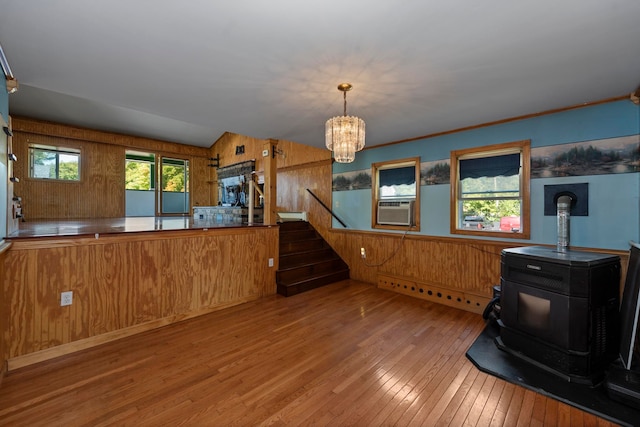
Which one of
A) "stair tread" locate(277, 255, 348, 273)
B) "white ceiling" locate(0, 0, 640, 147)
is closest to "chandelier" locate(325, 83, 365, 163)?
"white ceiling" locate(0, 0, 640, 147)

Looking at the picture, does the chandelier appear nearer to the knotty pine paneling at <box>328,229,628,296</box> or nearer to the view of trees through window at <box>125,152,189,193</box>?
the knotty pine paneling at <box>328,229,628,296</box>

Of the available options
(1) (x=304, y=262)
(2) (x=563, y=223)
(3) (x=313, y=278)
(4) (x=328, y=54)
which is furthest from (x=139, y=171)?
(2) (x=563, y=223)

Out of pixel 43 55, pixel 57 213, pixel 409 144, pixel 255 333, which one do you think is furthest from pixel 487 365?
pixel 57 213

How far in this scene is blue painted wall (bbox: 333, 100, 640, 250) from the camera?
9.00 feet

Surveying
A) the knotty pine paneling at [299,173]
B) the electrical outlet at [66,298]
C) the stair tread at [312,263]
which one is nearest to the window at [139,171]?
the knotty pine paneling at [299,173]

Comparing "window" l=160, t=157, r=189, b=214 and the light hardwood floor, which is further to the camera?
"window" l=160, t=157, r=189, b=214

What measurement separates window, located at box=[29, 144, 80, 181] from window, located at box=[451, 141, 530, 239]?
9.33 m

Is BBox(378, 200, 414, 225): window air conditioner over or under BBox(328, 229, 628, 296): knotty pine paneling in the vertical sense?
over

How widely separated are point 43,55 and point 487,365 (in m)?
4.33

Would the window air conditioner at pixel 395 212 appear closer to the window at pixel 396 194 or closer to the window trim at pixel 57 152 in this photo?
the window at pixel 396 194

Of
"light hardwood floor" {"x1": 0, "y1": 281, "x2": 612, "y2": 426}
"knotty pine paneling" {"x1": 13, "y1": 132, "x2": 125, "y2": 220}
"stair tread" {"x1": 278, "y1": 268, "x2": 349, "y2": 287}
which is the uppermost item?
"knotty pine paneling" {"x1": 13, "y1": 132, "x2": 125, "y2": 220}

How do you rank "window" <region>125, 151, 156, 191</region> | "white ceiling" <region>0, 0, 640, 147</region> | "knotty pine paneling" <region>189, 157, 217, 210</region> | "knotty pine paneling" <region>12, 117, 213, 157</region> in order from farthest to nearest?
1. "knotty pine paneling" <region>189, 157, 217, 210</region>
2. "window" <region>125, 151, 156, 191</region>
3. "knotty pine paneling" <region>12, 117, 213, 157</region>
4. "white ceiling" <region>0, 0, 640, 147</region>

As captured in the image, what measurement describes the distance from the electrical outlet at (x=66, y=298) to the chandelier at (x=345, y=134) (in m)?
2.88

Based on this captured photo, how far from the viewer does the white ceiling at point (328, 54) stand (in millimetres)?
1556
